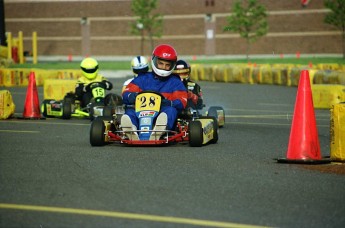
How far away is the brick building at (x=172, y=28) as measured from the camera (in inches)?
2672

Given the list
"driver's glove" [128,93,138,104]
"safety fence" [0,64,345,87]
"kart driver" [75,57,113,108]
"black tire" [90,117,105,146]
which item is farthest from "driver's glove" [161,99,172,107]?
"safety fence" [0,64,345,87]

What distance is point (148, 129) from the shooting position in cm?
1134

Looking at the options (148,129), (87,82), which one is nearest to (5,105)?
(87,82)

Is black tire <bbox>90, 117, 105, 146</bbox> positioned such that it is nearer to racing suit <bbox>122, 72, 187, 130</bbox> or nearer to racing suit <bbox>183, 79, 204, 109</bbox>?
racing suit <bbox>122, 72, 187, 130</bbox>

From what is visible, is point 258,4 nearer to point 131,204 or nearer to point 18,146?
point 18,146

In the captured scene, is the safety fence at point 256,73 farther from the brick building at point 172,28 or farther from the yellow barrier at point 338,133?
the brick building at point 172,28

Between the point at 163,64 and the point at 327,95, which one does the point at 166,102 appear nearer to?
the point at 163,64

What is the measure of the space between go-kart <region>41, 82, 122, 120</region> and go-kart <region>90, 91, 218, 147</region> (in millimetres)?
4556

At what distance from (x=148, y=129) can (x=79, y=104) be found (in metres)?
6.37

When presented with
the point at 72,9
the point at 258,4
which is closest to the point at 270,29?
the point at 258,4

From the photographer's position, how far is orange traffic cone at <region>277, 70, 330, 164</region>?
9.61m

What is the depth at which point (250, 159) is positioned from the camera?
403 inches

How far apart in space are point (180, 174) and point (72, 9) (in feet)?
221

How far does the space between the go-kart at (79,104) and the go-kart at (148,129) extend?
4556mm
